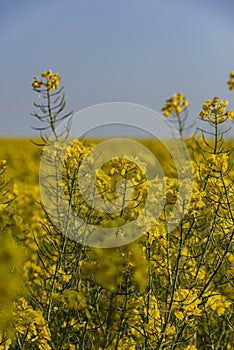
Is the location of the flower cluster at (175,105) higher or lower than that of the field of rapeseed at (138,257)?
higher

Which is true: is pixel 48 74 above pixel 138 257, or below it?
above

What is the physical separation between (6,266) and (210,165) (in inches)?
60.2

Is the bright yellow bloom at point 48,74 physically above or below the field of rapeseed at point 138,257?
above

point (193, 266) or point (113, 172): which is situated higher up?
point (113, 172)

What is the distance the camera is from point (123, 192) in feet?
10.1

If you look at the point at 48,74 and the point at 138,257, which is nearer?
the point at 138,257

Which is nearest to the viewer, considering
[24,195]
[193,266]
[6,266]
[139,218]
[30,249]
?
[6,266]

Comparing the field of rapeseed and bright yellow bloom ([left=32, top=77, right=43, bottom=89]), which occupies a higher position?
bright yellow bloom ([left=32, top=77, right=43, bottom=89])

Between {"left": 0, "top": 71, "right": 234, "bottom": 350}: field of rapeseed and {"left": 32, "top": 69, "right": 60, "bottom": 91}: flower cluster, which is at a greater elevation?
{"left": 32, "top": 69, "right": 60, "bottom": 91}: flower cluster

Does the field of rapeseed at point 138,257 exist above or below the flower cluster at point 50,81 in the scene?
below

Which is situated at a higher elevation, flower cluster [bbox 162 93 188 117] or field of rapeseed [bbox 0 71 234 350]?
flower cluster [bbox 162 93 188 117]

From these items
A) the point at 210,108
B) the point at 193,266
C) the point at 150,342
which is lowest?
the point at 150,342

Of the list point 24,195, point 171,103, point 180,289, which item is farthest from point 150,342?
point 24,195

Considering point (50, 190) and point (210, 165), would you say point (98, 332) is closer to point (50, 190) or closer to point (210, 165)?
point (50, 190)
